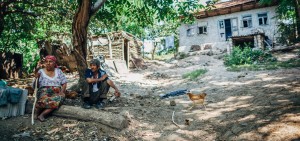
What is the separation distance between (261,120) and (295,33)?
1522cm

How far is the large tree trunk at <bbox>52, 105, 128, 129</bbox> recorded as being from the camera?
361 centimetres

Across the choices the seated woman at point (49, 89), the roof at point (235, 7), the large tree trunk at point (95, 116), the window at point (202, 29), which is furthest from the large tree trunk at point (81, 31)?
the window at point (202, 29)

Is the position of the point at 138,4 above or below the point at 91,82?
above

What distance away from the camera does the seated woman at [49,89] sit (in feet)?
12.4

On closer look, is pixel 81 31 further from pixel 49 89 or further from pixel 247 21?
pixel 247 21

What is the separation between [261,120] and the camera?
3.27m

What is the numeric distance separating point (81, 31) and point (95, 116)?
2565 mm

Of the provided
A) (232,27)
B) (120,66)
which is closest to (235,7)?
(232,27)

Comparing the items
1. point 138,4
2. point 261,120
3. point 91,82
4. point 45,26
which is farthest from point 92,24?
point 261,120

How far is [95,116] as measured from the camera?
12.2 ft

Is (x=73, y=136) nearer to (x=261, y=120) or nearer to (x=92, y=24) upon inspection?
(x=261, y=120)

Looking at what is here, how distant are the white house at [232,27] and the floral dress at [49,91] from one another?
1608 centimetres

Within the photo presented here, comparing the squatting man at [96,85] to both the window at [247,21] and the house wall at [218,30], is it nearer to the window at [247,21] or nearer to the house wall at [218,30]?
the house wall at [218,30]

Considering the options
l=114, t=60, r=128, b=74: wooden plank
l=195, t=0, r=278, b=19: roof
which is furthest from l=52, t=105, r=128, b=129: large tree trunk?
l=195, t=0, r=278, b=19: roof
